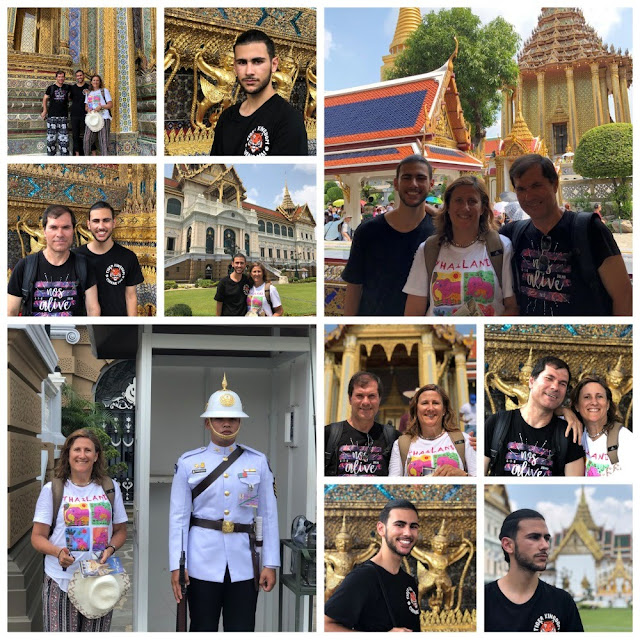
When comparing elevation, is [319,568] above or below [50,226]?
below

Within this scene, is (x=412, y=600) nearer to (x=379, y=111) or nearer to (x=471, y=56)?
(x=379, y=111)

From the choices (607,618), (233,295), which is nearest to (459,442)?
(607,618)

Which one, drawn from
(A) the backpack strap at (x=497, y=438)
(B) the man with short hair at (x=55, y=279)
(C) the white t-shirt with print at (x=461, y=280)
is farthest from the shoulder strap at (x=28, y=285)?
(A) the backpack strap at (x=497, y=438)

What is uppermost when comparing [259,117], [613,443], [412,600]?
[259,117]

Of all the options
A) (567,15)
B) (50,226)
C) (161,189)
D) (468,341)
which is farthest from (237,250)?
(567,15)

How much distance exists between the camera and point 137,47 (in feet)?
20.9

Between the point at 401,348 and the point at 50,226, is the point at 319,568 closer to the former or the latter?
the point at 401,348

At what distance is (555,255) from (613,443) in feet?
3.73

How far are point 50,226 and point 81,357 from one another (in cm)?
1040

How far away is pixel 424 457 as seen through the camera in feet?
18.4

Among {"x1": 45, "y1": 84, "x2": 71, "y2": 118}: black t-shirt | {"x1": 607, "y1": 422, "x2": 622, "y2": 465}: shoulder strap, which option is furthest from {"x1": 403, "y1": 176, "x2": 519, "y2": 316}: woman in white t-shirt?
{"x1": 45, "y1": 84, "x2": 71, "y2": 118}: black t-shirt

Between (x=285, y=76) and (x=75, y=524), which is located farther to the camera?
(x=285, y=76)

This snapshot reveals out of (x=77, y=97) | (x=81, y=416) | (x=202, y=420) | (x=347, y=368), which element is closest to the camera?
(x=347, y=368)

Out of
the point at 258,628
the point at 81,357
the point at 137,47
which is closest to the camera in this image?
the point at 137,47
